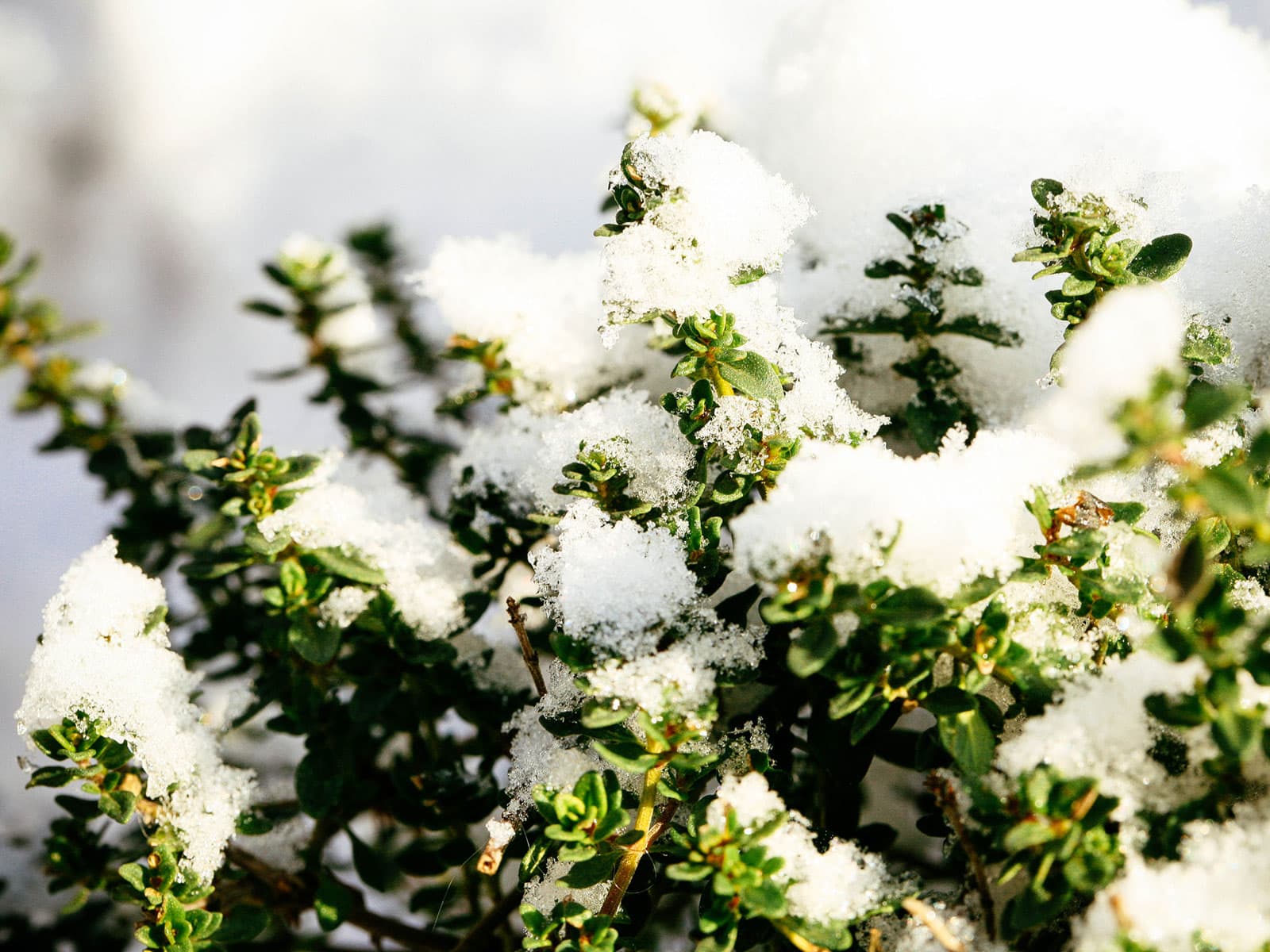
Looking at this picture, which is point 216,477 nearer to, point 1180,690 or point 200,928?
point 200,928

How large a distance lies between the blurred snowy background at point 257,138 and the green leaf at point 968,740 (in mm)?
1113

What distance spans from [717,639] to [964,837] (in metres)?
0.24

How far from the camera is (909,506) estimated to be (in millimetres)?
730

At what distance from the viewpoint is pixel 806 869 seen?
768 mm

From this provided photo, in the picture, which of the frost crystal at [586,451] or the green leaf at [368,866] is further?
the green leaf at [368,866]

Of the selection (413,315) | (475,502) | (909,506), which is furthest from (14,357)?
(909,506)

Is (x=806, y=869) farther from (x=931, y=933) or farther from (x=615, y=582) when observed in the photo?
(x=615, y=582)

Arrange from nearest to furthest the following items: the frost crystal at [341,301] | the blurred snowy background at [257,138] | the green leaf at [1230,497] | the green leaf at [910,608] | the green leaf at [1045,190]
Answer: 1. the green leaf at [1230,497]
2. the green leaf at [910,608]
3. the green leaf at [1045,190]
4. the frost crystal at [341,301]
5. the blurred snowy background at [257,138]

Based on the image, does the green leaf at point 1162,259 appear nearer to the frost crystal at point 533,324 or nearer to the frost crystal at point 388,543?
the frost crystal at point 533,324

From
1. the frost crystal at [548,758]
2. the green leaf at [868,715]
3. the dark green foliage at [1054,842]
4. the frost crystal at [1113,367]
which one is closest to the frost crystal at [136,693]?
the frost crystal at [548,758]

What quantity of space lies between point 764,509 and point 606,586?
0.15 m

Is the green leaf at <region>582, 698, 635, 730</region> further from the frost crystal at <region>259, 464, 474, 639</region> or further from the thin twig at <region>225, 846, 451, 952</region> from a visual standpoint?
the thin twig at <region>225, 846, 451, 952</region>

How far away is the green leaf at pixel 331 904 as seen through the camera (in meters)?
1.05

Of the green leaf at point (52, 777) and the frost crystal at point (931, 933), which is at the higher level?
Result: the green leaf at point (52, 777)
